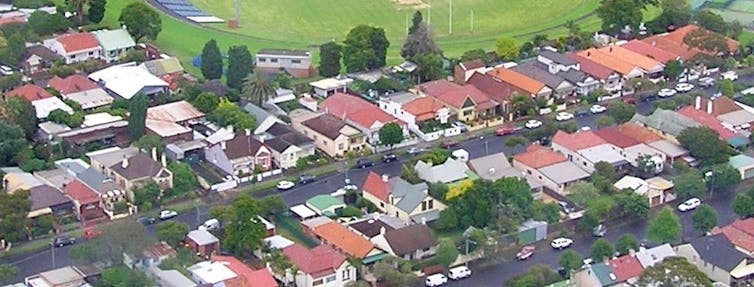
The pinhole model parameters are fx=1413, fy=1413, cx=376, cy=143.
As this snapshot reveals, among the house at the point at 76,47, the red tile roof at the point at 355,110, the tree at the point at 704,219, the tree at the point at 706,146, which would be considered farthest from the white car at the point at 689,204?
the house at the point at 76,47

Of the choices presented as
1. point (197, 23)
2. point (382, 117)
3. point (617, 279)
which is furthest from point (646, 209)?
point (197, 23)

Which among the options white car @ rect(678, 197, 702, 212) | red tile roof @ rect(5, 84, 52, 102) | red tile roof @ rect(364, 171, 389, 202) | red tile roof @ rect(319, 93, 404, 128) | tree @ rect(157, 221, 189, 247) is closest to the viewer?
tree @ rect(157, 221, 189, 247)

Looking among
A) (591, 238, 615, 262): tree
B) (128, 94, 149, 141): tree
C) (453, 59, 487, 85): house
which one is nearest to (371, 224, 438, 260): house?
(591, 238, 615, 262): tree

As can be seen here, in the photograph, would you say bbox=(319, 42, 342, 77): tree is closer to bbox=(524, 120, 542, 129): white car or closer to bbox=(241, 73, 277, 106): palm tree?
bbox=(241, 73, 277, 106): palm tree

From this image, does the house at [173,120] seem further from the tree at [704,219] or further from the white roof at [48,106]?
the tree at [704,219]

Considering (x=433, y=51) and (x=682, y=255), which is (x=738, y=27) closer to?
(x=433, y=51)

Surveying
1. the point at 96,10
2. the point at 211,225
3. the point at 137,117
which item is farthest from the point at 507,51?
the point at 211,225

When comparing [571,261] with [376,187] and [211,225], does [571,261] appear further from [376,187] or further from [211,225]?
[211,225]
